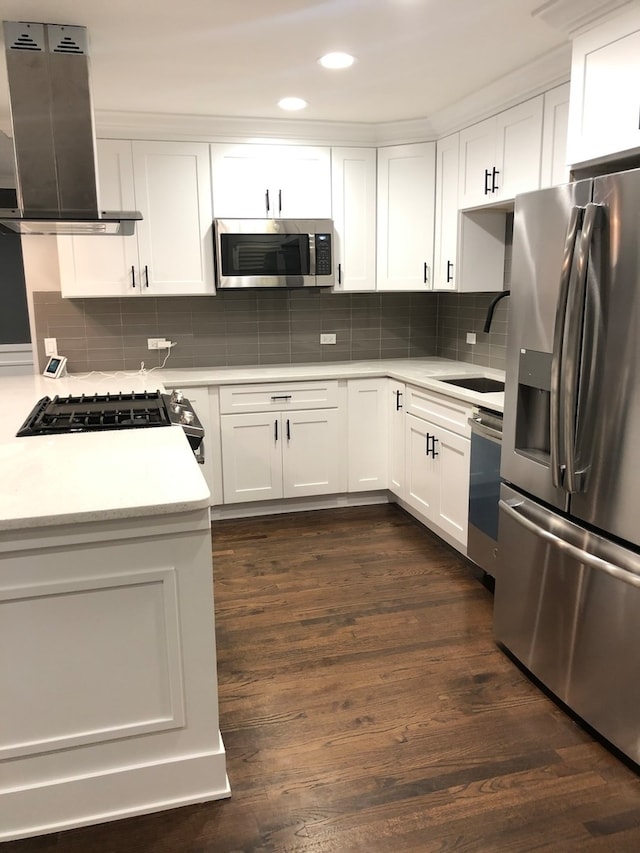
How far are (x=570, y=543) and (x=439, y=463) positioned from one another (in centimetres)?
144

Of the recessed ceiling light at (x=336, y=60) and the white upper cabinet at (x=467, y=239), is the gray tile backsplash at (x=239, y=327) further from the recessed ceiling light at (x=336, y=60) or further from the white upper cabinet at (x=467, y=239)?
the recessed ceiling light at (x=336, y=60)

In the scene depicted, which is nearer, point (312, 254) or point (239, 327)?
point (312, 254)

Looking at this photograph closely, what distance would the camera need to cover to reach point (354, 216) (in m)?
4.21

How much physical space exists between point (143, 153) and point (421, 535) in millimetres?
2800

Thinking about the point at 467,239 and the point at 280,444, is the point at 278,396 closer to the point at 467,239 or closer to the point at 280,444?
the point at 280,444

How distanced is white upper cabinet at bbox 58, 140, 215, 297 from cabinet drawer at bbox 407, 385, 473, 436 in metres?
1.50

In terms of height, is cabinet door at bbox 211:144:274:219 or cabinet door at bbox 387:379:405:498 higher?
cabinet door at bbox 211:144:274:219

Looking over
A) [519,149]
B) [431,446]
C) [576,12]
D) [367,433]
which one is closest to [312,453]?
[367,433]

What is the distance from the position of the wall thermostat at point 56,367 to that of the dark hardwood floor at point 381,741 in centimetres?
166

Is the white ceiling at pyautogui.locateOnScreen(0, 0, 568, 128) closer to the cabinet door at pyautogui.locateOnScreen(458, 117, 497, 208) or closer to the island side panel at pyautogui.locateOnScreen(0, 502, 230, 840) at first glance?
the cabinet door at pyautogui.locateOnScreen(458, 117, 497, 208)

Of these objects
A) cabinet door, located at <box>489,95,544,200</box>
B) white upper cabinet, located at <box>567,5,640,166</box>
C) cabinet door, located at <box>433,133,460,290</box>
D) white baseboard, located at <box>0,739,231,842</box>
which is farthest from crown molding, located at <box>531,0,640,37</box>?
white baseboard, located at <box>0,739,231,842</box>

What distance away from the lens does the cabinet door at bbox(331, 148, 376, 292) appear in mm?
4152

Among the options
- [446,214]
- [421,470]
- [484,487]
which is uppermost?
[446,214]

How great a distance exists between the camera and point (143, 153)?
12.6 ft
